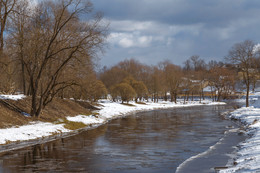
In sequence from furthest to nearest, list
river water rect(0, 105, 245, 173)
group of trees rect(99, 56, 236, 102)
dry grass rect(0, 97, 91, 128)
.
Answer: group of trees rect(99, 56, 236, 102) < dry grass rect(0, 97, 91, 128) < river water rect(0, 105, 245, 173)

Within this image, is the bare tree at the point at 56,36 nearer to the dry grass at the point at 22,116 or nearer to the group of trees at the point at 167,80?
the dry grass at the point at 22,116

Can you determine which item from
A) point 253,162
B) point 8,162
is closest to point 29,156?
point 8,162

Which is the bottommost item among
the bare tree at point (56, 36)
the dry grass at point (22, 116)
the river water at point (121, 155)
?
the river water at point (121, 155)

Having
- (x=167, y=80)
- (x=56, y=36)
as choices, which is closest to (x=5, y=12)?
(x=56, y=36)

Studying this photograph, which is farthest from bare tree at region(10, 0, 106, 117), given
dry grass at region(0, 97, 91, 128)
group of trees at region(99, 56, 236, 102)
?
group of trees at region(99, 56, 236, 102)

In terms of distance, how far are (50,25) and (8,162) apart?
18371 mm

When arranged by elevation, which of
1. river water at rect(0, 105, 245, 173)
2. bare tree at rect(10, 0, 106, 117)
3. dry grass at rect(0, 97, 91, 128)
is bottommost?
river water at rect(0, 105, 245, 173)

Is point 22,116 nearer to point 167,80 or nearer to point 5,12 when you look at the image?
point 5,12

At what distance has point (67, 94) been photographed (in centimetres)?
5494

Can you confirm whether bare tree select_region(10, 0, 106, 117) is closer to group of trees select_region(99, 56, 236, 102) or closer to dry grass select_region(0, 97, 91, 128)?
dry grass select_region(0, 97, 91, 128)

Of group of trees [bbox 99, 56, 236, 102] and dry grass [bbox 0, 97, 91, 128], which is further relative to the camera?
group of trees [bbox 99, 56, 236, 102]

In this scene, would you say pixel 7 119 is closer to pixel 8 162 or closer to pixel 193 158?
pixel 8 162

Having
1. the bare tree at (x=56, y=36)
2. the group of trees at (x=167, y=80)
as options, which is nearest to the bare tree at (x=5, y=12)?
the bare tree at (x=56, y=36)

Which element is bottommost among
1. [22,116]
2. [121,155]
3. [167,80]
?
[121,155]
